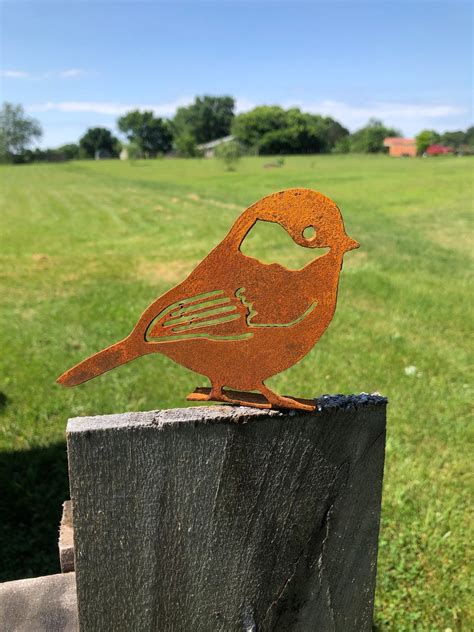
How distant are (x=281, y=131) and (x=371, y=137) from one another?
19.5 m

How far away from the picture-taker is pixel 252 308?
4.02 ft

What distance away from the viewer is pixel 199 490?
3.59ft

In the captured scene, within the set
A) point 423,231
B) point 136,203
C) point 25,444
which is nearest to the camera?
point 25,444

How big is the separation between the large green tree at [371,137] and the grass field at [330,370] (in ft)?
220

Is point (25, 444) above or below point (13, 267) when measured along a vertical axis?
below

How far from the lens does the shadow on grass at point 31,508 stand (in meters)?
2.76

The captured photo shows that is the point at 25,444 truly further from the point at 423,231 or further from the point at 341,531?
the point at 423,231

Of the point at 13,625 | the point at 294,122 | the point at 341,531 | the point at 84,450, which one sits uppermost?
the point at 294,122

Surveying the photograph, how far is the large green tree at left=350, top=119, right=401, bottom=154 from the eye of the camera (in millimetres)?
73875

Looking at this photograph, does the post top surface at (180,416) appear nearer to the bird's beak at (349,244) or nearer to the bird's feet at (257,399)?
the bird's feet at (257,399)

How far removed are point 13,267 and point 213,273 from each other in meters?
7.91

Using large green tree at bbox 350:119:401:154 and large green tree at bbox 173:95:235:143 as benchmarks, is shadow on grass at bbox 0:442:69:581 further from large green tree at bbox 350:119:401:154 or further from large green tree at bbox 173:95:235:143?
large green tree at bbox 173:95:235:143

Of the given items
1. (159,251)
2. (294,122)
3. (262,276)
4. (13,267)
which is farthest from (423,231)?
(294,122)

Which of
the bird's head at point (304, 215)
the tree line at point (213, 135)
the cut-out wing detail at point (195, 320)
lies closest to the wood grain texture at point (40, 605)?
the cut-out wing detail at point (195, 320)
